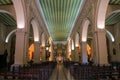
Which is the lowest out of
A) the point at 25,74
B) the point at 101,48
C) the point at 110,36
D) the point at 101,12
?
the point at 25,74

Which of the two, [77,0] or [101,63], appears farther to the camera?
[77,0]

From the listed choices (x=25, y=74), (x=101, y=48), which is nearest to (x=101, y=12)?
(x=101, y=48)

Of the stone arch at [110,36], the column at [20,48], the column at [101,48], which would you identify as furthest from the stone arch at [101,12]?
the stone arch at [110,36]

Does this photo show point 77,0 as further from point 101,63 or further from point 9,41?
point 9,41

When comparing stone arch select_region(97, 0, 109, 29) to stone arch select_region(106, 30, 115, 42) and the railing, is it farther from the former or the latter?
stone arch select_region(106, 30, 115, 42)

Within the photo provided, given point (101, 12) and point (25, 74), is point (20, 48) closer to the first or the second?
point (25, 74)

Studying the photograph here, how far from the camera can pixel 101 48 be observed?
9.61 meters

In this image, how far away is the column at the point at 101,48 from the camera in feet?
31.0

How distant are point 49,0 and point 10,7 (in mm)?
3378

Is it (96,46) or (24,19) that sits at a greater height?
(24,19)

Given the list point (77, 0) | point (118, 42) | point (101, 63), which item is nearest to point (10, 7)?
point (77, 0)

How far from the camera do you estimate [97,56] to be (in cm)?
970

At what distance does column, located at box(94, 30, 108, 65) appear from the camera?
9453 millimetres

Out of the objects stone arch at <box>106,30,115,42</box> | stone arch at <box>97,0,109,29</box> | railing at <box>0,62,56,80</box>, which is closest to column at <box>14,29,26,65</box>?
railing at <box>0,62,56,80</box>
